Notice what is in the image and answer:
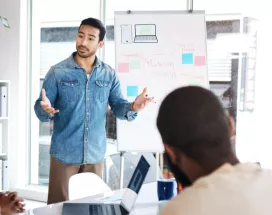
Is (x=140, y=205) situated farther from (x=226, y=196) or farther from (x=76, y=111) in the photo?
(x=76, y=111)

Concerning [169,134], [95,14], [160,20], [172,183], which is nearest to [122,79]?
[160,20]

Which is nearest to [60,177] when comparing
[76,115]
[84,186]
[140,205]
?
[76,115]

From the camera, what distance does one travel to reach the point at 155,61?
3740mm

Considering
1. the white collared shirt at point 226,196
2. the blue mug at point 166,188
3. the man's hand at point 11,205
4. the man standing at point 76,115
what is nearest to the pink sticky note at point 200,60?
the man standing at point 76,115

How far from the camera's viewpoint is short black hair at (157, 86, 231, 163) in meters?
1.09

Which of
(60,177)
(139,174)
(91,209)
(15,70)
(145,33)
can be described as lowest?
(60,177)

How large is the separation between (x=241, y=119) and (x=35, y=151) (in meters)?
2.43

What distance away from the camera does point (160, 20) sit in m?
3.75

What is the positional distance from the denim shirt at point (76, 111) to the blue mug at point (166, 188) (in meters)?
1.12

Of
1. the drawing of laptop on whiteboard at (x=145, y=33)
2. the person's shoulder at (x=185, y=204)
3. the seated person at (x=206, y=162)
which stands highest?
the drawing of laptop on whiteboard at (x=145, y=33)

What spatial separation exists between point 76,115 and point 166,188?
122 cm

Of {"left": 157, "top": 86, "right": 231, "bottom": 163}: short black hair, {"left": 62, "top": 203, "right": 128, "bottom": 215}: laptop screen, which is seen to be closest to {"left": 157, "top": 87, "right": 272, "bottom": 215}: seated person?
{"left": 157, "top": 86, "right": 231, "bottom": 163}: short black hair

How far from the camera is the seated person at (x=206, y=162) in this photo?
101 centimetres

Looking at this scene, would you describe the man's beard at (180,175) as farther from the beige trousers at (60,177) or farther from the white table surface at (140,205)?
the beige trousers at (60,177)
